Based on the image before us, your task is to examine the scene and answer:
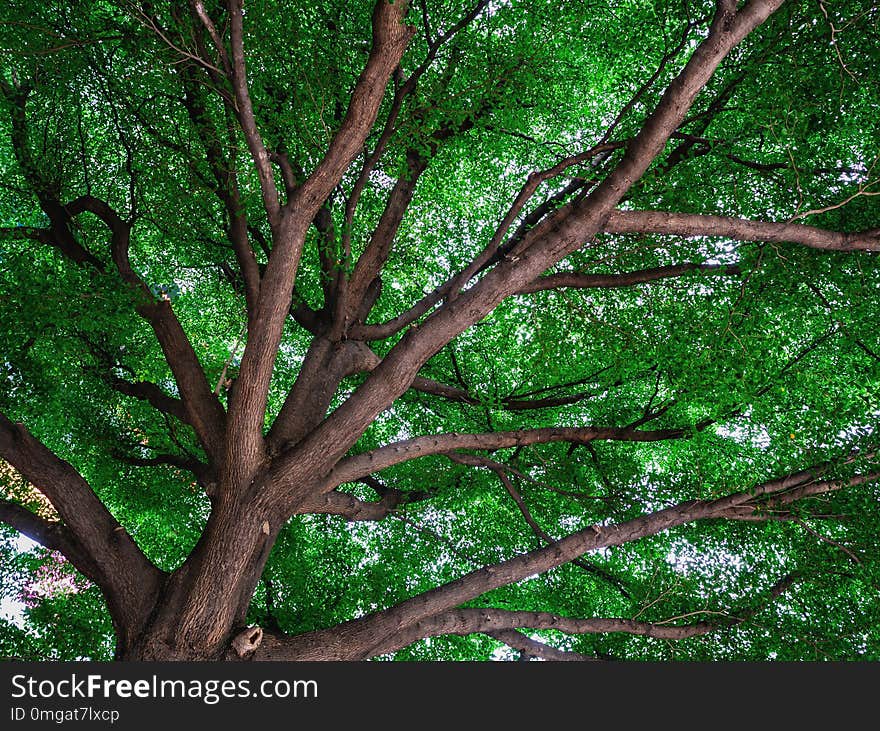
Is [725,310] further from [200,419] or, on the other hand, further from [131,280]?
[131,280]

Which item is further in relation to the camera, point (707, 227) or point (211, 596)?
point (707, 227)

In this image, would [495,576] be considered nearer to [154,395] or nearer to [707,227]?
[707,227]

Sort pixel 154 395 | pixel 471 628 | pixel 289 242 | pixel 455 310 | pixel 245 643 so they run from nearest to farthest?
pixel 289 242, pixel 245 643, pixel 455 310, pixel 471 628, pixel 154 395

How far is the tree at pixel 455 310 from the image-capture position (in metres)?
5.45

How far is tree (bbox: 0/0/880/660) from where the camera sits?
545 cm

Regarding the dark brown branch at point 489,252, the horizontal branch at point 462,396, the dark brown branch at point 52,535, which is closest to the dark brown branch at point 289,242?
the dark brown branch at point 489,252

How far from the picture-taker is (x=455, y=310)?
547cm

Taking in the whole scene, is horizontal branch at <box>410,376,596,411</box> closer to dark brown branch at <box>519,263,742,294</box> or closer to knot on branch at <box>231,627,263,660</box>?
dark brown branch at <box>519,263,742,294</box>

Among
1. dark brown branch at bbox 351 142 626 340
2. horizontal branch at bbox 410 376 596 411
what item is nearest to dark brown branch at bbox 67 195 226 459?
dark brown branch at bbox 351 142 626 340

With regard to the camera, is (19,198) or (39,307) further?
(19,198)

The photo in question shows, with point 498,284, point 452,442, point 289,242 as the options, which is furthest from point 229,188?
point 452,442

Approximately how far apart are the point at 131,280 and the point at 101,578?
2.81 metres

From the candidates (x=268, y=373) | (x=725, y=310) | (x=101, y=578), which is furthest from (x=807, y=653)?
(x=101, y=578)

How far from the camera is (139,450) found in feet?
32.7
